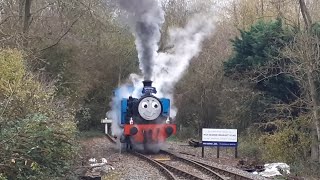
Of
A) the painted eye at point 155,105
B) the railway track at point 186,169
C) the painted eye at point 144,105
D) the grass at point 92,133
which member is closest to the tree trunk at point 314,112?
the railway track at point 186,169

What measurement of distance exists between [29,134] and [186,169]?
7.22m

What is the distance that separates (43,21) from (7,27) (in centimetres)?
291

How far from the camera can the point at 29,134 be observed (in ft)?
28.8

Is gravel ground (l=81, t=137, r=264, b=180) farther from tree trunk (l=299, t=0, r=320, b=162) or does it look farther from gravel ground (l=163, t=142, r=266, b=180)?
tree trunk (l=299, t=0, r=320, b=162)

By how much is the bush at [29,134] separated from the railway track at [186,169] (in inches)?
134

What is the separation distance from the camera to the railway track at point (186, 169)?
13.2 meters

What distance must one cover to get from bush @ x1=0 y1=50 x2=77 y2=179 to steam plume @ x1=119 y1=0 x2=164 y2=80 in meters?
8.11

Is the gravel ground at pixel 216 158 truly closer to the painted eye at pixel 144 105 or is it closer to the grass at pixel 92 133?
the painted eye at pixel 144 105

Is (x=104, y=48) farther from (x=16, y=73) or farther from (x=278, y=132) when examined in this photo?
(x=16, y=73)

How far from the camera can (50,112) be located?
456 inches

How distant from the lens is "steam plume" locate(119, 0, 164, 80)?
20047 mm

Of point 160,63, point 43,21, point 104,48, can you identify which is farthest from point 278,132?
point 104,48

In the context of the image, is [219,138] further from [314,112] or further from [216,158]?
[314,112]

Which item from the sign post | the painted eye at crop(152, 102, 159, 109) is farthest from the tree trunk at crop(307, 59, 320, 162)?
the painted eye at crop(152, 102, 159, 109)
